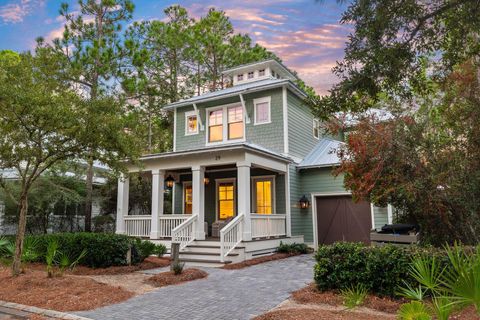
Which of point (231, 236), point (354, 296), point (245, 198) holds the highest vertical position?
point (245, 198)

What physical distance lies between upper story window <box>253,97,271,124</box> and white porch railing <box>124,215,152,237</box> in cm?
603

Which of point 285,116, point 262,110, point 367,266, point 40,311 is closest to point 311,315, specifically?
point 367,266

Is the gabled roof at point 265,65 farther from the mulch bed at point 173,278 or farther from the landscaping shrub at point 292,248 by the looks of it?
the mulch bed at point 173,278

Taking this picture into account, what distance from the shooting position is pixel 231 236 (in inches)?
457

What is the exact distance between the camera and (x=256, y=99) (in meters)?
15.9

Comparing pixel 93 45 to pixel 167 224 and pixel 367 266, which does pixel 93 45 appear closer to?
pixel 167 224

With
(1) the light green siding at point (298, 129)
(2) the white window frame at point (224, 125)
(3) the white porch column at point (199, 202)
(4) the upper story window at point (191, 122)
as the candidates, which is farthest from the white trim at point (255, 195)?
(4) the upper story window at point (191, 122)

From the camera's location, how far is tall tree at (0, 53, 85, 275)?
7.60 metres

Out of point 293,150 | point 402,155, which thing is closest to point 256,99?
point 293,150

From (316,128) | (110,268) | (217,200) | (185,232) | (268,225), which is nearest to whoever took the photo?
(110,268)

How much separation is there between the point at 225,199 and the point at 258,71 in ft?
23.0

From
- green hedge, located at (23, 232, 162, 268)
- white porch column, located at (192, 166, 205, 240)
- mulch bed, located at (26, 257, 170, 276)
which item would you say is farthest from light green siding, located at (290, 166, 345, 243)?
green hedge, located at (23, 232, 162, 268)

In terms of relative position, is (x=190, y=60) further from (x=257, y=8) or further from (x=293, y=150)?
(x=257, y=8)

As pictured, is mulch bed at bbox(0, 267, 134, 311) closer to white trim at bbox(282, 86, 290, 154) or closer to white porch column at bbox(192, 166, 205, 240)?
white porch column at bbox(192, 166, 205, 240)
